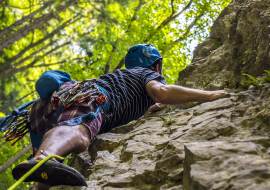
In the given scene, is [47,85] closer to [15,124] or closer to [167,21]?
[15,124]

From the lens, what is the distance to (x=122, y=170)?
2451 millimetres

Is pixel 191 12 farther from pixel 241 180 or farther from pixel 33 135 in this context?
pixel 241 180

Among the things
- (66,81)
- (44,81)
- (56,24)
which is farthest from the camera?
(56,24)

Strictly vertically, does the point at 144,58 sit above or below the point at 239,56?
above

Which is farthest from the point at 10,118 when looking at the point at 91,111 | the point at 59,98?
the point at 91,111

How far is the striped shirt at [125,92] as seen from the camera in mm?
3379

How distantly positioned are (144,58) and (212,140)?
2.69m

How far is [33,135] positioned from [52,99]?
97cm

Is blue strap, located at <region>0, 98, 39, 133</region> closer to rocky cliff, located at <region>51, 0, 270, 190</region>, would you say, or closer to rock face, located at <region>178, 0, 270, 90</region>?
rocky cliff, located at <region>51, 0, 270, 190</region>

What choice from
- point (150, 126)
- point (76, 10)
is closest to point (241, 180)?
point (150, 126)

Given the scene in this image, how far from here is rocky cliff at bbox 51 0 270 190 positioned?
1528 mm

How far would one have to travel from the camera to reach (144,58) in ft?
14.9

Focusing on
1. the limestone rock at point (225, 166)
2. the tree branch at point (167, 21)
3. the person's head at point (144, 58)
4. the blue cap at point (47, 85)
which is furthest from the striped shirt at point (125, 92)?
the tree branch at point (167, 21)

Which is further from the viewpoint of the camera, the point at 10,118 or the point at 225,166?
the point at 10,118
